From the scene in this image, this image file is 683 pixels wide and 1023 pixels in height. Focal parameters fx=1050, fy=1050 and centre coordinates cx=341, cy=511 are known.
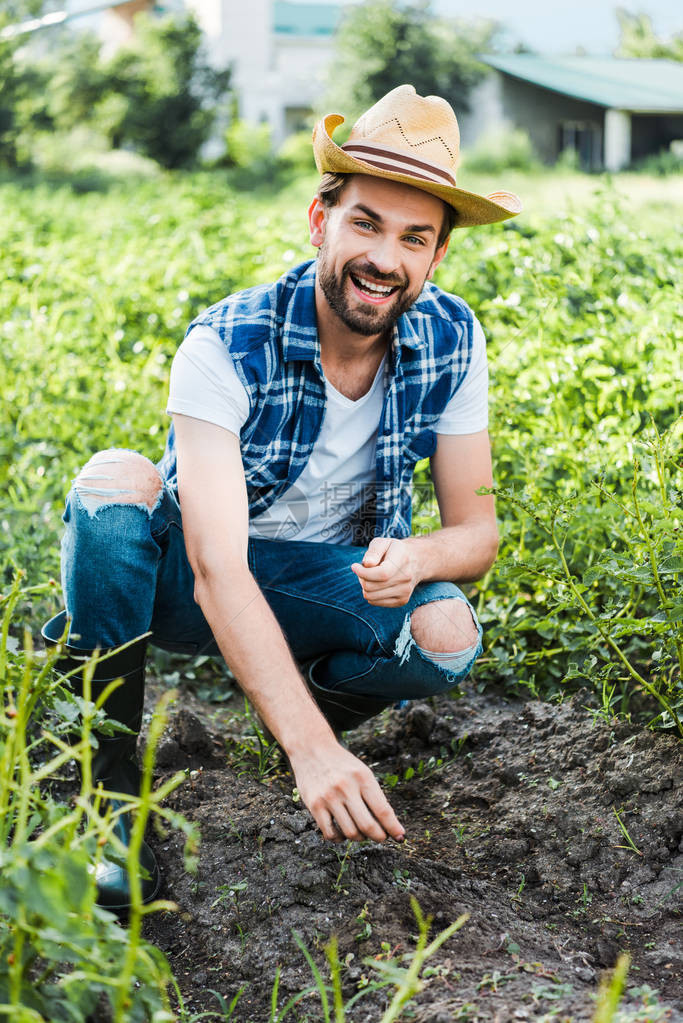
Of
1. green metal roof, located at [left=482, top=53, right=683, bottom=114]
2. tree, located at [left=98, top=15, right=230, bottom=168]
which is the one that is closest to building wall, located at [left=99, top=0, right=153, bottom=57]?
tree, located at [left=98, top=15, right=230, bottom=168]

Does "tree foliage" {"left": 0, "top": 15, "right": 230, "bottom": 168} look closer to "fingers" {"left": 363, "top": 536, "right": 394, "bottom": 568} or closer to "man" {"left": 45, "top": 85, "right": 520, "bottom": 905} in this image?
"man" {"left": 45, "top": 85, "right": 520, "bottom": 905}

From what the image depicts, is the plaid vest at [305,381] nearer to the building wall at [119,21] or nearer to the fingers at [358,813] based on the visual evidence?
the fingers at [358,813]

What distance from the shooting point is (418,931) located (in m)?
1.82

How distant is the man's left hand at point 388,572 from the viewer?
2090 millimetres

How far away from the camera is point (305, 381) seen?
7.84ft

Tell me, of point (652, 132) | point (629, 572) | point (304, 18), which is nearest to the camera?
point (629, 572)

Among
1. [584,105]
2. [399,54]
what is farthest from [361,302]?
[584,105]

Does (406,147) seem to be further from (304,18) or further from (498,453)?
(304,18)

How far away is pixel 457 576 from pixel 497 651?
18.8 inches

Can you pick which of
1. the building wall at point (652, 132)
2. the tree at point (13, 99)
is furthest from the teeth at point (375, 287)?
the building wall at point (652, 132)

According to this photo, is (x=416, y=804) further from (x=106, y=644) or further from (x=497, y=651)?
(x=106, y=644)

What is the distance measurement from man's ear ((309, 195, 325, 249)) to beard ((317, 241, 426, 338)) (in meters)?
0.08

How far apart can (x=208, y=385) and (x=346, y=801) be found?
953 millimetres

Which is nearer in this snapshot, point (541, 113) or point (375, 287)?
point (375, 287)
